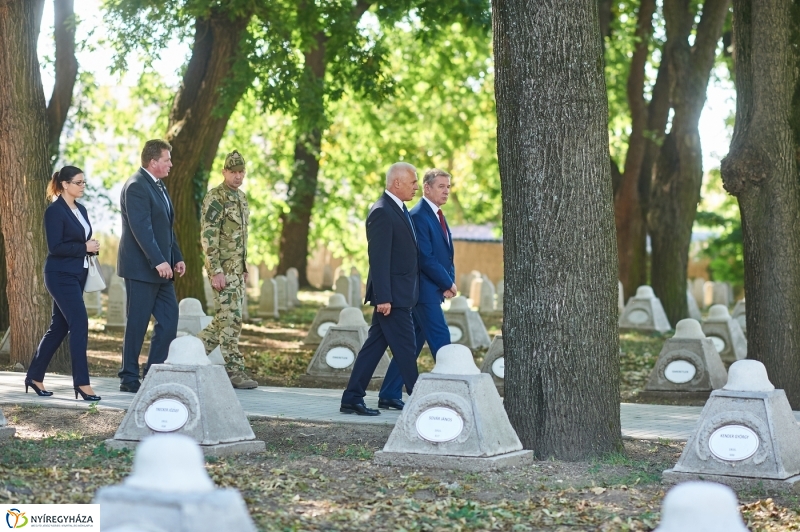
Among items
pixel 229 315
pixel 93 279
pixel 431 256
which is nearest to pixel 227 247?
pixel 229 315

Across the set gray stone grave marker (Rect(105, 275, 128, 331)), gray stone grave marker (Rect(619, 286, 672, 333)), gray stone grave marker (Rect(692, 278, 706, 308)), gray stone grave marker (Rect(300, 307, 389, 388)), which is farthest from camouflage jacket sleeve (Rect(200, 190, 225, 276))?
gray stone grave marker (Rect(692, 278, 706, 308))

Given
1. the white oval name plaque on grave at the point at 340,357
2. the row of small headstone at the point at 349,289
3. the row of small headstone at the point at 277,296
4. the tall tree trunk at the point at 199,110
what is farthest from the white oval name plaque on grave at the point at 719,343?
the row of small headstone at the point at 349,289

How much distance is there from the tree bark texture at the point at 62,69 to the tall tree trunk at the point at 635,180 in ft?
34.9

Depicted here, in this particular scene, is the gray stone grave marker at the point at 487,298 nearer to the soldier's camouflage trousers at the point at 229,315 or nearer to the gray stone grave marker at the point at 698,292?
the gray stone grave marker at the point at 698,292

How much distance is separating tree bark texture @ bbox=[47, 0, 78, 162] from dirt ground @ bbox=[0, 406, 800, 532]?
9.50m

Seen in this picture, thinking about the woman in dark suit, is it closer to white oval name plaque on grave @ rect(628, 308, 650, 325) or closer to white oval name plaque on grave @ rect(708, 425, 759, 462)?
white oval name plaque on grave @ rect(708, 425, 759, 462)

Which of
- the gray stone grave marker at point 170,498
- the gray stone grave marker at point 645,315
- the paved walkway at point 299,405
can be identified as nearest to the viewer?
the gray stone grave marker at point 170,498

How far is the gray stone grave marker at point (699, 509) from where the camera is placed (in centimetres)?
359

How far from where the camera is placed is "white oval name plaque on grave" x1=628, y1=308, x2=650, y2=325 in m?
21.0

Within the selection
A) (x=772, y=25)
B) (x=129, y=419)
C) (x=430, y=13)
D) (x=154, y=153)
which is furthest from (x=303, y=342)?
(x=129, y=419)

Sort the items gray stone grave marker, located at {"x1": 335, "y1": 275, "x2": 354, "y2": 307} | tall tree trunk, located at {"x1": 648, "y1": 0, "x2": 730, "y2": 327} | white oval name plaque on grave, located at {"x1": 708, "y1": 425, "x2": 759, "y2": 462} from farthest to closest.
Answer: gray stone grave marker, located at {"x1": 335, "y1": 275, "x2": 354, "y2": 307} < tall tree trunk, located at {"x1": 648, "y1": 0, "x2": 730, "y2": 327} < white oval name plaque on grave, located at {"x1": 708, "y1": 425, "x2": 759, "y2": 462}

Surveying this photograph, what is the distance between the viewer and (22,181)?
476 inches

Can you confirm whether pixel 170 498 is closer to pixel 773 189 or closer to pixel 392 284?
pixel 392 284

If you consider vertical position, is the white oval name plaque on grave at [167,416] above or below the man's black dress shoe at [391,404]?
above
